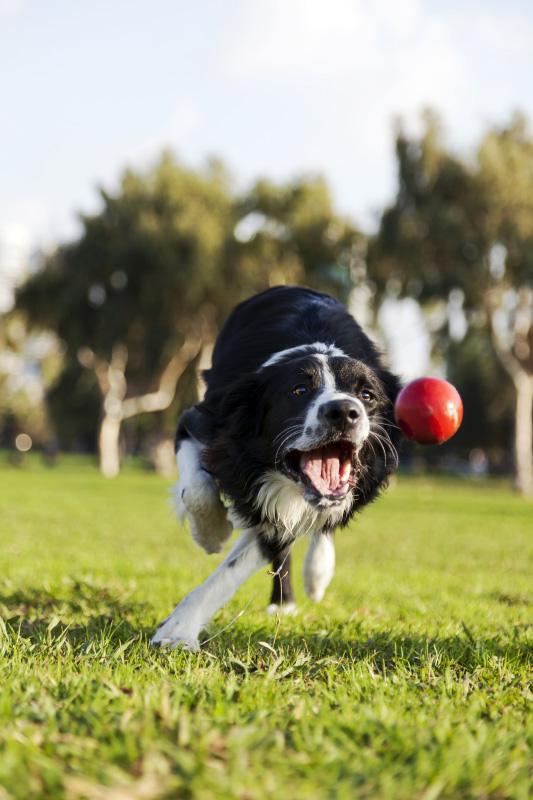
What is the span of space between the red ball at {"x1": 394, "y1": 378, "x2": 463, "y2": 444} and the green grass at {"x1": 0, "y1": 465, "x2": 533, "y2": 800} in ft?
3.35

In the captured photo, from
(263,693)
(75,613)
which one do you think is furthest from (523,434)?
(263,693)

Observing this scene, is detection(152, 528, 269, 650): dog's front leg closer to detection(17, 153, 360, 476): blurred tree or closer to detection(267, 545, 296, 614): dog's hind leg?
detection(267, 545, 296, 614): dog's hind leg

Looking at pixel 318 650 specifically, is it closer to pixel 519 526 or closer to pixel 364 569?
pixel 364 569

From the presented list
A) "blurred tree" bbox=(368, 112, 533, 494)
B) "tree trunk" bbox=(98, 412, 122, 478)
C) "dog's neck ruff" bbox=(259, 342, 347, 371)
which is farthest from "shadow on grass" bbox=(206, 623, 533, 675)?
"tree trunk" bbox=(98, 412, 122, 478)

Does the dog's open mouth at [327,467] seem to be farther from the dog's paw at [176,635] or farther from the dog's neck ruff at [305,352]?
the dog's paw at [176,635]

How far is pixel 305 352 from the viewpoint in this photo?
4.15 meters

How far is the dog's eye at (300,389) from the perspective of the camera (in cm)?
381

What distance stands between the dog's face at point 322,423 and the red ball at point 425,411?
0.15m

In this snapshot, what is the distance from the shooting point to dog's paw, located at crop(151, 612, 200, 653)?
3469 mm

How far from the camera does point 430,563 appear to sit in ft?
28.7

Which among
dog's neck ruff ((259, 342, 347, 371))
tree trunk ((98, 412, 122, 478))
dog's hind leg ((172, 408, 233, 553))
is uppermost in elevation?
dog's neck ruff ((259, 342, 347, 371))

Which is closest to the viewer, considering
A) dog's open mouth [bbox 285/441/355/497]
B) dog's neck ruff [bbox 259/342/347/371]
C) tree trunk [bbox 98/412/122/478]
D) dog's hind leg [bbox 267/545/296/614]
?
dog's open mouth [bbox 285/441/355/497]

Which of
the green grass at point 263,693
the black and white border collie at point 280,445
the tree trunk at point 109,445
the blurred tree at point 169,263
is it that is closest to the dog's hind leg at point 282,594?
the green grass at point 263,693

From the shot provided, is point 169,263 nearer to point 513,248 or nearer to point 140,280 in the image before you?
point 140,280
